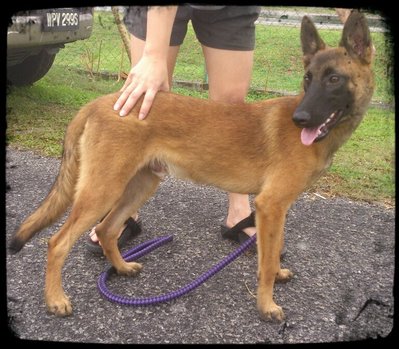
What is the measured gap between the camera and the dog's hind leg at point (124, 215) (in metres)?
3.24

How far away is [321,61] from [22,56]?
442 cm

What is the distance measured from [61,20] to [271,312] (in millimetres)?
4237

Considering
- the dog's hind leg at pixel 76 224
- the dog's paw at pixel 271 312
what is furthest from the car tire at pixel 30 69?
the dog's paw at pixel 271 312

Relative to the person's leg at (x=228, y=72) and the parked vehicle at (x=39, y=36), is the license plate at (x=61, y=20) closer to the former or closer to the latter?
the parked vehicle at (x=39, y=36)

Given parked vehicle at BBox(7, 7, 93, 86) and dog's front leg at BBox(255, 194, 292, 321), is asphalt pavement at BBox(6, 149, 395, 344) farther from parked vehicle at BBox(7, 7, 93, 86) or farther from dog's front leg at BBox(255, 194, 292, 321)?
parked vehicle at BBox(7, 7, 93, 86)

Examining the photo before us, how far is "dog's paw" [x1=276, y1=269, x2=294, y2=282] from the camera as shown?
3207 millimetres

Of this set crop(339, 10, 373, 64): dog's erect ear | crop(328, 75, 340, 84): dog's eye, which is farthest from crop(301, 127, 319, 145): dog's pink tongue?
crop(339, 10, 373, 64): dog's erect ear

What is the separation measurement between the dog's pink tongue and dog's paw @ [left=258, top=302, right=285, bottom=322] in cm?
99

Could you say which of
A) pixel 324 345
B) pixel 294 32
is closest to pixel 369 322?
pixel 324 345

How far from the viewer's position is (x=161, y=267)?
3.34 m

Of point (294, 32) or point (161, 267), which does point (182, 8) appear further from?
point (294, 32)

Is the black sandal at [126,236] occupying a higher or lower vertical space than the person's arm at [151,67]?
lower

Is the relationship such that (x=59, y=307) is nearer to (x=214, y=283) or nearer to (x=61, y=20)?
(x=214, y=283)

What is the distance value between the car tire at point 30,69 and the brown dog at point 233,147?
3.88 metres
